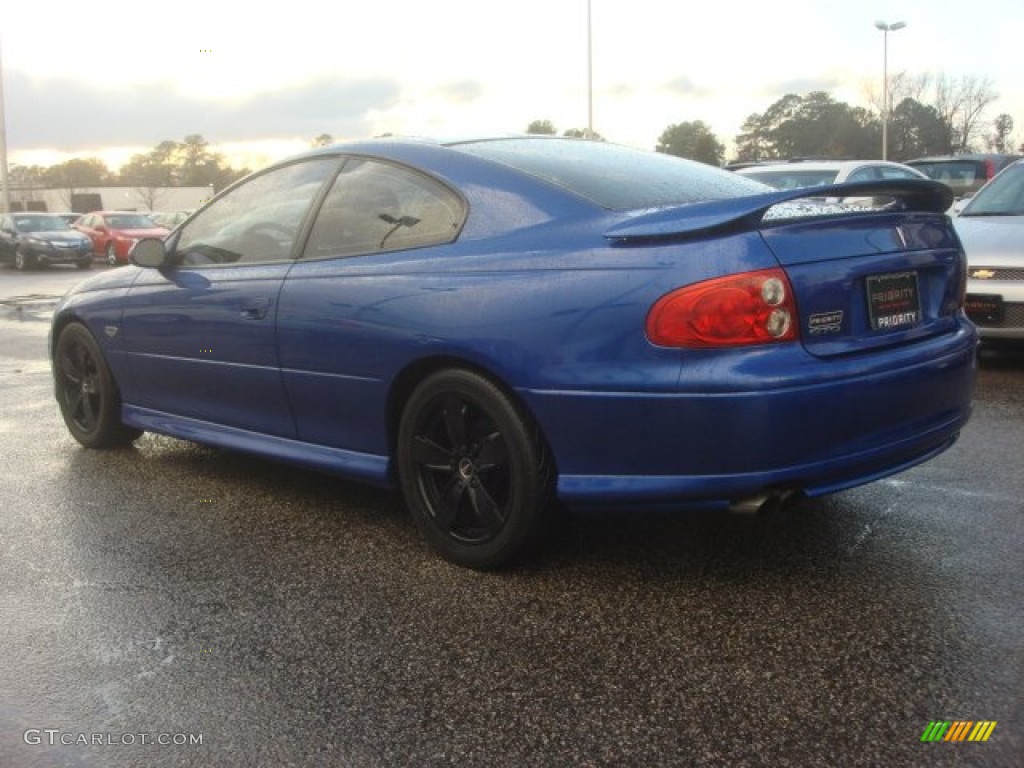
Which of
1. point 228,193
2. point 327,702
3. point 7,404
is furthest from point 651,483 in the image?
point 7,404

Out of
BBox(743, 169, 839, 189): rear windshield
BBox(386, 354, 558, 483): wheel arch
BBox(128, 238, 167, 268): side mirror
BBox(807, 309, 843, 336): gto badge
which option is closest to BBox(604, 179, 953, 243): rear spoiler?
BBox(807, 309, 843, 336): gto badge

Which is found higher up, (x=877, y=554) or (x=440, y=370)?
(x=440, y=370)

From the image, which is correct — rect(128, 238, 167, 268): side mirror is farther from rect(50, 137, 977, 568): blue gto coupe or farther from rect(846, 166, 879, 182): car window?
rect(846, 166, 879, 182): car window

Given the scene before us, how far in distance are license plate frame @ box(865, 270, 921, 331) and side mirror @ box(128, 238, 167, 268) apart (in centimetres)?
311

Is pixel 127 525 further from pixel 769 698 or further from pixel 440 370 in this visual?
pixel 769 698

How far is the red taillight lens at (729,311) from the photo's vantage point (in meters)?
3.00

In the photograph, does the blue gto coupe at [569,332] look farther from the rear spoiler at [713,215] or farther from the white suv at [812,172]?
the white suv at [812,172]

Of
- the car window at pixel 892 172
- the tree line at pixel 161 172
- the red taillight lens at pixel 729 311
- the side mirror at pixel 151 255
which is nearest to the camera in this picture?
the red taillight lens at pixel 729 311

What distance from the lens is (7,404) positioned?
7078 millimetres

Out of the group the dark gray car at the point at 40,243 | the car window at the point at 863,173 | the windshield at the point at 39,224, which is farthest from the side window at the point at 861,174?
the windshield at the point at 39,224

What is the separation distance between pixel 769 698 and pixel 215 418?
2.81 metres

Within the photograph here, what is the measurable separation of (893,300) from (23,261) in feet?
94.8

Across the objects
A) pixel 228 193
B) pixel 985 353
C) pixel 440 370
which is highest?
pixel 228 193

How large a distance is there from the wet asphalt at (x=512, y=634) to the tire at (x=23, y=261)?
2587 centimetres
